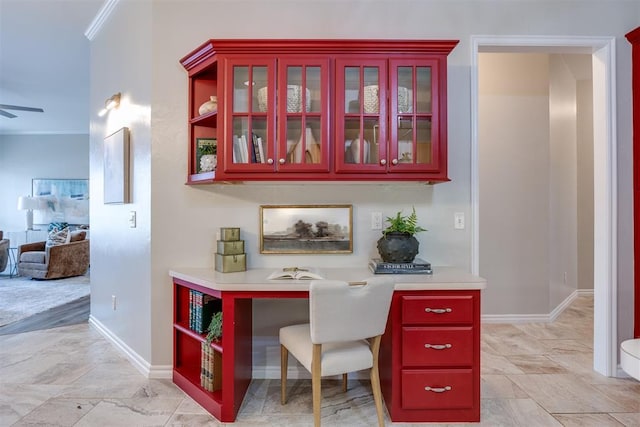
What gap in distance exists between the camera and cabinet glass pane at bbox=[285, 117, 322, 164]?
205 cm

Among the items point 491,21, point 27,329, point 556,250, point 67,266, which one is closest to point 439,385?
point 491,21

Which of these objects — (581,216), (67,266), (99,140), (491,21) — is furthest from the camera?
(67,266)

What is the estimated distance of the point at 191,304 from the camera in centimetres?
217

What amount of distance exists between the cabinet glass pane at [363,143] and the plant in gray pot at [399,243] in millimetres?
438

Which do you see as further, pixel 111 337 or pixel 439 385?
pixel 111 337

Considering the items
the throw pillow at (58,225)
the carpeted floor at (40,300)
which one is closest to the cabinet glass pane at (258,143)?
the carpeted floor at (40,300)

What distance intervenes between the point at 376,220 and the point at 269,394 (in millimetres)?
1333

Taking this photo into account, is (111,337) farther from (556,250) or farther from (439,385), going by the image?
(556,250)

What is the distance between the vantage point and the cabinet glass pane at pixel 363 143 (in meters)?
2.05

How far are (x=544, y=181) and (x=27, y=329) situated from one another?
5.39 meters

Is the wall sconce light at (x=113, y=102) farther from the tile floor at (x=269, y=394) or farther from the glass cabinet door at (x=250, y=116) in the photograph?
the tile floor at (x=269, y=394)

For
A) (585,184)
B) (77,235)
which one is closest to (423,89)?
(585,184)

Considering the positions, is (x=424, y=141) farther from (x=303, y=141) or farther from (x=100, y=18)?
(x=100, y=18)

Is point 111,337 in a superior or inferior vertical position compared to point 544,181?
inferior
